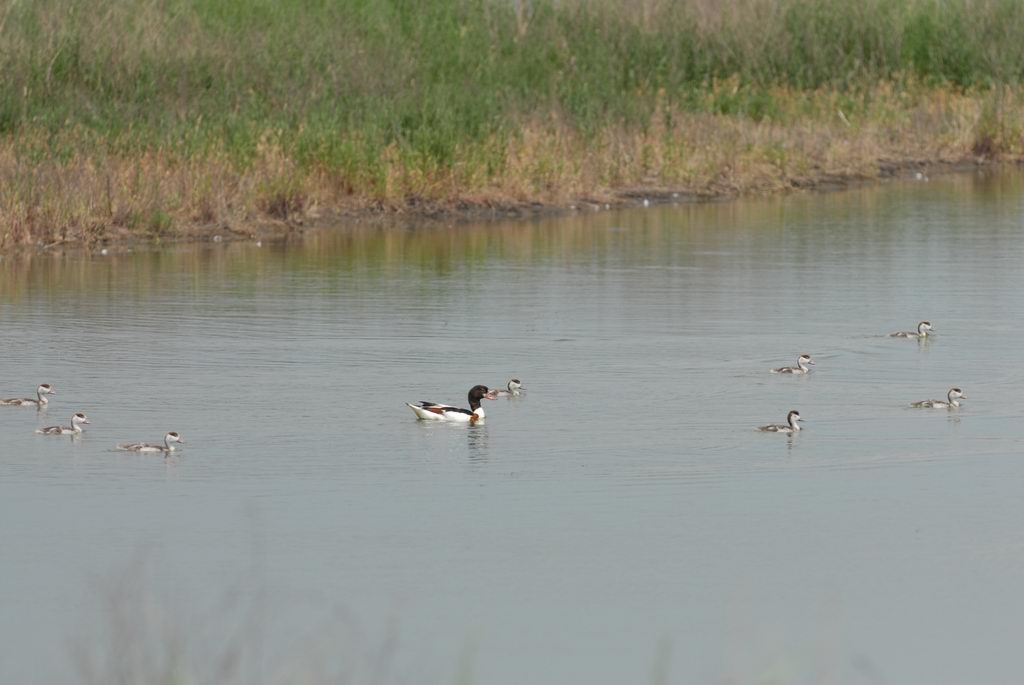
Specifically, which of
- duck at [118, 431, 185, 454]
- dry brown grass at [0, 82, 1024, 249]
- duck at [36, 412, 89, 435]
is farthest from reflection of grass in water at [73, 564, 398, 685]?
dry brown grass at [0, 82, 1024, 249]

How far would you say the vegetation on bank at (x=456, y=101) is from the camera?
78.8 ft

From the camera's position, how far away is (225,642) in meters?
8.75

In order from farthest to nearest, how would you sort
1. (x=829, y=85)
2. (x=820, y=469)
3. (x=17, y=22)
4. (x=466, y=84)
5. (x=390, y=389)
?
(x=829, y=85), (x=466, y=84), (x=17, y=22), (x=390, y=389), (x=820, y=469)

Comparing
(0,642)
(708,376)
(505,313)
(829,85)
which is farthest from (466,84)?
(0,642)

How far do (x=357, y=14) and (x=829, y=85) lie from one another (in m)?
8.65

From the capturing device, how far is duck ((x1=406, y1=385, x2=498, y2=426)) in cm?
1366

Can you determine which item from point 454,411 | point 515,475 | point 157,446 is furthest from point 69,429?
point 515,475

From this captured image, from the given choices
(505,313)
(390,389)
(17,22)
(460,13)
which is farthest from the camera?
(460,13)

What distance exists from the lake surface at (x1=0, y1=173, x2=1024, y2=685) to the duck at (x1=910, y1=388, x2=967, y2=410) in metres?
0.10

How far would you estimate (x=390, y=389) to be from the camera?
48.3 feet

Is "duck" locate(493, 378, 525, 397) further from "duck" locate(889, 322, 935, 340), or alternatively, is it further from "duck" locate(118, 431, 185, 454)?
"duck" locate(889, 322, 935, 340)

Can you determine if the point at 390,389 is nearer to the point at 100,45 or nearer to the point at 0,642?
the point at 0,642

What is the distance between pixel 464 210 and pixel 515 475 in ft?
47.5

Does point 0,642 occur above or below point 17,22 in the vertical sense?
below
